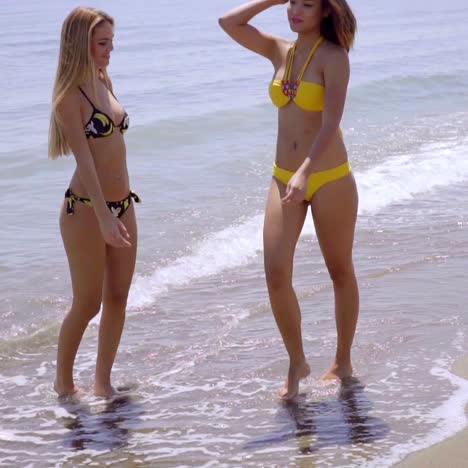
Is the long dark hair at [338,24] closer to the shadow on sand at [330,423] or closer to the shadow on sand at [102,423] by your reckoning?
the shadow on sand at [330,423]

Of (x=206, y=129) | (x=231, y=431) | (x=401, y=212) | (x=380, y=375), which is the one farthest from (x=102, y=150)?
(x=206, y=129)

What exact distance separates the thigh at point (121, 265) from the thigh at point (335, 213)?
36.6 inches

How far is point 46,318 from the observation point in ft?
24.5

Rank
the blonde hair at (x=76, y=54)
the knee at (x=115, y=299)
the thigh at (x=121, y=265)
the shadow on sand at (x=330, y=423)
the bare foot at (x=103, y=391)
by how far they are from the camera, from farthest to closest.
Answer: the bare foot at (x=103, y=391) < the knee at (x=115, y=299) < the thigh at (x=121, y=265) < the blonde hair at (x=76, y=54) < the shadow on sand at (x=330, y=423)

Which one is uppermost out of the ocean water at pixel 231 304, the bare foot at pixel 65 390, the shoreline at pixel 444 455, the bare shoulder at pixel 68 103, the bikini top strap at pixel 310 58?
the bikini top strap at pixel 310 58

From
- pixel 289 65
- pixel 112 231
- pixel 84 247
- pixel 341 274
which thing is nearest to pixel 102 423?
pixel 84 247

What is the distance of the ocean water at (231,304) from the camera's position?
515 cm

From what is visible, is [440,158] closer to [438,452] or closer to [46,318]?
[46,318]

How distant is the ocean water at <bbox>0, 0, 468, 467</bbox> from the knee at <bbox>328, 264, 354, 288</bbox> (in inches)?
22.1

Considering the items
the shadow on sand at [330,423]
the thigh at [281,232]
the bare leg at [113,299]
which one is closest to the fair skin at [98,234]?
the bare leg at [113,299]

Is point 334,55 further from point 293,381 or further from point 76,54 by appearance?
point 293,381

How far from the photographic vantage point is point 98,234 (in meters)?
5.33

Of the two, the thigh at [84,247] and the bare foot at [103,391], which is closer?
the thigh at [84,247]

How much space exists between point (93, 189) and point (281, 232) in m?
0.95
